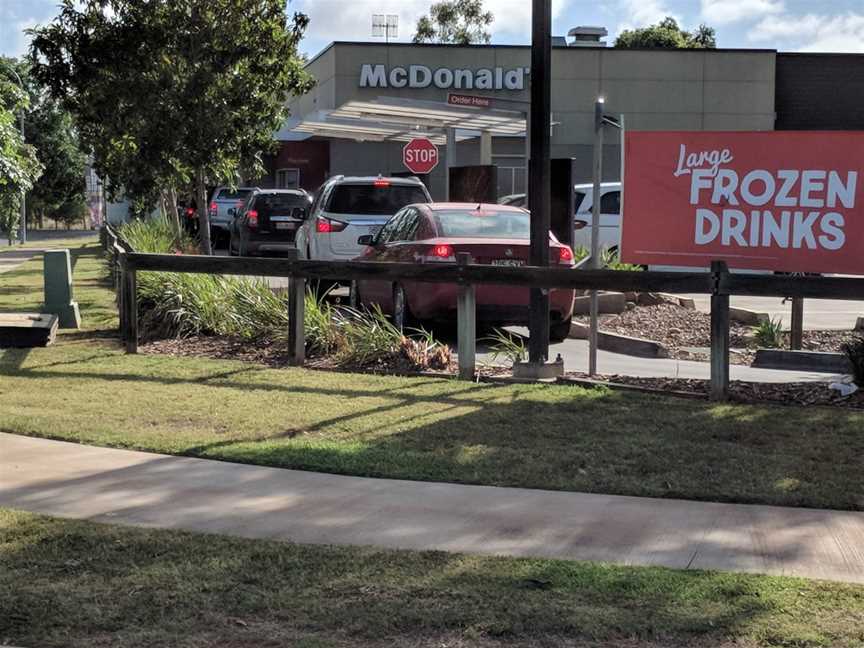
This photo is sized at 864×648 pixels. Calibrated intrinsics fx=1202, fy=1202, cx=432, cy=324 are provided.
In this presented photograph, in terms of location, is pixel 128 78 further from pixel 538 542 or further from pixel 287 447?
pixel 538 542

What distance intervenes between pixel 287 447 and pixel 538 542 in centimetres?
247

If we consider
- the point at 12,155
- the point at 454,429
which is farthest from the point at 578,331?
the point at 12,155

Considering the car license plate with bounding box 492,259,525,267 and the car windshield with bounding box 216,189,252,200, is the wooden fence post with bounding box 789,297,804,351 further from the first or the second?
the car windshield with bounding box 216,189,252,200

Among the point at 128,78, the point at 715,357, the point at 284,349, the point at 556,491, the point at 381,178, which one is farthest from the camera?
the point at 128,78

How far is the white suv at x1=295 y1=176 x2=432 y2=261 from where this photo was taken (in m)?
17.6

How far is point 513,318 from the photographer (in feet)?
41.0

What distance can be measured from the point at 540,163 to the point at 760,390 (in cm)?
275

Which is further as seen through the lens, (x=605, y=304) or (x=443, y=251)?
(x=605, y=304)

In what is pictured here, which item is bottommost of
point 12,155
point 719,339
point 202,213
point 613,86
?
point 719,339

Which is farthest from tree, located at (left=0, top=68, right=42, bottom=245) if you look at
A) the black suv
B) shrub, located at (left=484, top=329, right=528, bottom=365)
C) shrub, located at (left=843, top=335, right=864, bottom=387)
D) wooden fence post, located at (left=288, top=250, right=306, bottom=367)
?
the black suv

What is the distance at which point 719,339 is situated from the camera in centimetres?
946

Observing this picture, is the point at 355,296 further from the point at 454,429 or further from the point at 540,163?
the point at 454,429

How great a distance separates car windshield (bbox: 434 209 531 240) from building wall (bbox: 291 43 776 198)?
25929 mm

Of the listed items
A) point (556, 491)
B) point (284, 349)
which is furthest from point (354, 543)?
point (284, 349)
